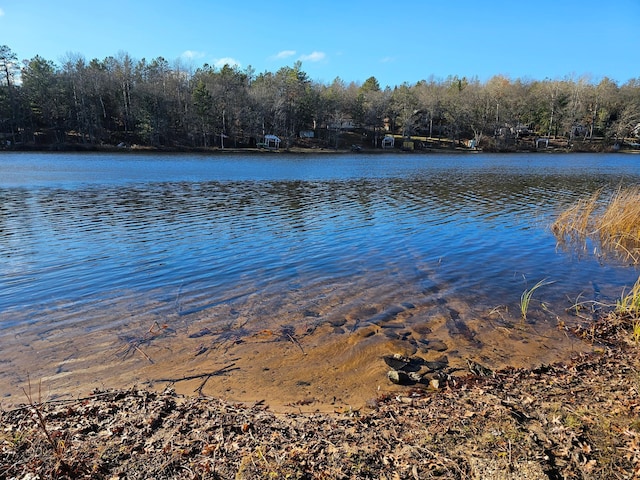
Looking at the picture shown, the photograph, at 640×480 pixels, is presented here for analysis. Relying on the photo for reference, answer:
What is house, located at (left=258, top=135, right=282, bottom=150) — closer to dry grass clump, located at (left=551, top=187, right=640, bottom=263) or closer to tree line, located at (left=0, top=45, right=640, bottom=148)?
tree line, located at (left=0, top=45, right=640, bottom=148)

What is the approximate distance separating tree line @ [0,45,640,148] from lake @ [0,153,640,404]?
6697cm

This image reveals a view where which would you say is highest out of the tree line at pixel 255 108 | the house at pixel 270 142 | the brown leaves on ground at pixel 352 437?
the tree line at pixel 255 108

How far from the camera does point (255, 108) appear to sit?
8562 cm

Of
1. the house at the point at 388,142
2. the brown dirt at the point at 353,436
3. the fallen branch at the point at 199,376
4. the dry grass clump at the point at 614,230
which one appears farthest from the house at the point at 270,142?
the brown dirt at the point at 353,436

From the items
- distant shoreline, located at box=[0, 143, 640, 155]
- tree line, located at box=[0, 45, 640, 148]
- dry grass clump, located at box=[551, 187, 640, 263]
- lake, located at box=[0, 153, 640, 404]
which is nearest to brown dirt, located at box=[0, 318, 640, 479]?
lake, located at box=[0, 153, 640, 404]

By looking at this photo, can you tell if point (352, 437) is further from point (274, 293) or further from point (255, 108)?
point (255, 108)

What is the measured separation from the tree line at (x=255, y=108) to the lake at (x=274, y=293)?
2637 inches

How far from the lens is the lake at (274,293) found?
569cm

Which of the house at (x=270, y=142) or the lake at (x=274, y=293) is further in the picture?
the house at (x=270, y=142)

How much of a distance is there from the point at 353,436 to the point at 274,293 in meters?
5.36

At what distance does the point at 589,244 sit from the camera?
524 inches

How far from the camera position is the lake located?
18.7 ft

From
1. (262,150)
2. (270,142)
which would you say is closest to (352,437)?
(262,150)

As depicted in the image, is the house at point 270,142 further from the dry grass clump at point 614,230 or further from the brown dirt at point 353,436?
the brown dirt at point 353,436
